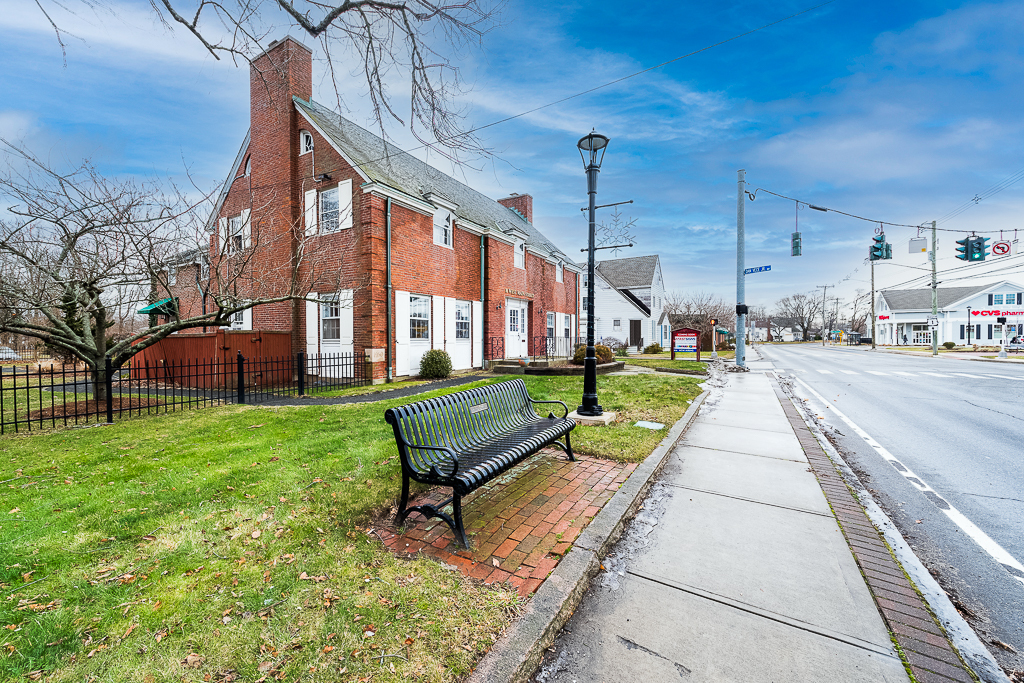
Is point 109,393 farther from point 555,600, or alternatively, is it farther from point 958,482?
point 958,482

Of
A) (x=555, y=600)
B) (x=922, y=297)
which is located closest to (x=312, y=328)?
(x=555, y=600)

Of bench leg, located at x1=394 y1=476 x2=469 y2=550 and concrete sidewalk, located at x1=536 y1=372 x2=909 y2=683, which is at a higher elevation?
bench leg, located at x1=394 y1=476 x2=469 y2=550

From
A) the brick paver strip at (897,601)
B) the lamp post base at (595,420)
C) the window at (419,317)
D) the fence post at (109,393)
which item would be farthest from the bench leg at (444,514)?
the window at (419,317)

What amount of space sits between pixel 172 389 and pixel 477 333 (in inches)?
422

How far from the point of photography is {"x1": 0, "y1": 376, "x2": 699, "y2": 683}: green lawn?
2.10m

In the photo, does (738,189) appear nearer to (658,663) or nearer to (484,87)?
(484,87)

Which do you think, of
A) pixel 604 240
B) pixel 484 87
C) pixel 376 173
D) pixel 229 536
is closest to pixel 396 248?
pixel 376 173

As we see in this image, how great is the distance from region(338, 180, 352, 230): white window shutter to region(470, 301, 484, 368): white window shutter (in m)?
6.34

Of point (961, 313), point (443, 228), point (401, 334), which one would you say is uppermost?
point (443, 228)

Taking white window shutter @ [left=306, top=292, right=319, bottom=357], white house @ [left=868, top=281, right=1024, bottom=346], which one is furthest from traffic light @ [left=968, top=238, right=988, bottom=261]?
white house @ [left=868, top=281, right=1024, bottom=346]

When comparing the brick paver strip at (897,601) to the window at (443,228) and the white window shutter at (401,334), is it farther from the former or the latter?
the window at (443,228)

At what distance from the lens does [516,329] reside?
859 inches

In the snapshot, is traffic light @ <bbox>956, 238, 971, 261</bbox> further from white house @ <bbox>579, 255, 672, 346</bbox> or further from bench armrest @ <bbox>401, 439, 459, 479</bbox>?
bench armrest @ <bbox>401, 439, 459, 479</bbox>

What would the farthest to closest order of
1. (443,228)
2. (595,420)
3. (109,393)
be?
(443,228) → (109,393) → (595,420)
